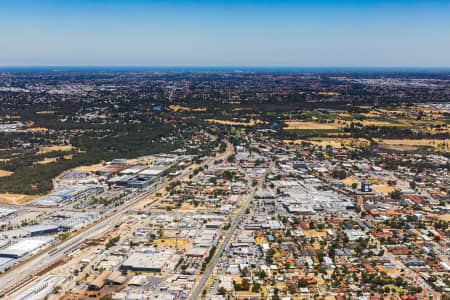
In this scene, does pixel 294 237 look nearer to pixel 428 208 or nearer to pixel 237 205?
pixel 237 205

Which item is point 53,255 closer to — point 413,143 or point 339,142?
point 339,142

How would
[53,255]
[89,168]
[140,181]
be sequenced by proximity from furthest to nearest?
[89,168] < [140,181] < [53,255]

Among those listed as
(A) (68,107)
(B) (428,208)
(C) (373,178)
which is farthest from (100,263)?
(A) (68,107)

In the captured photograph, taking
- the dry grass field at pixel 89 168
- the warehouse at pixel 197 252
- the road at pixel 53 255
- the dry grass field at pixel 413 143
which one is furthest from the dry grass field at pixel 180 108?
the warehouse at pixel 197 252

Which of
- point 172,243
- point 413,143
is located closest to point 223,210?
point 172,243

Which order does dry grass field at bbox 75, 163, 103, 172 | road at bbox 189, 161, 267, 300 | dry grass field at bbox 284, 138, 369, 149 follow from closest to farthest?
road at bbox 189, 161, 267, 300 → dry grass field at bbox 75, 163, 103, 172 → dry grass field at bbox 284, 138, 369, 149

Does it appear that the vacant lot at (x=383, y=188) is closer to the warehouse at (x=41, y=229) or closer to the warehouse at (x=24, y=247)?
the warehouse at (x=41, y=229)

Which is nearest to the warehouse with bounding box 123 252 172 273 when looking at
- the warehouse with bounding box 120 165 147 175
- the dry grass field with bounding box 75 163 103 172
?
the warehouse with bounding box 120 165 147 175

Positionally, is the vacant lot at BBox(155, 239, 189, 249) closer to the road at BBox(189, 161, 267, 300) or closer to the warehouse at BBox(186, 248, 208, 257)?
the warehouse at BBox(186, 248, 208, 257)
